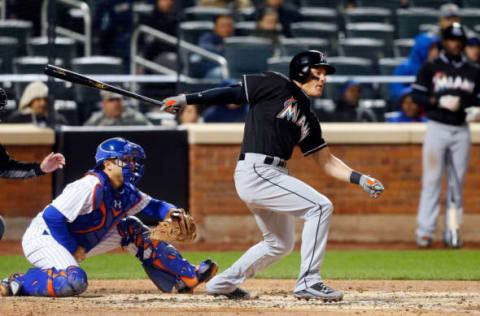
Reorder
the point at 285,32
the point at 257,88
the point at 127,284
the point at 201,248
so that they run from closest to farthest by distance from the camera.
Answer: the point at 257,88 → the point at 127,284 → the point at 201,248 → the point at 285,32

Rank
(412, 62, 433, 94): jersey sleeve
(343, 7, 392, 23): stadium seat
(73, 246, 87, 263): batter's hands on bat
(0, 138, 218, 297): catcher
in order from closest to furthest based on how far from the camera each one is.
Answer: (0, 138, 218, 297): catcher
(73, 246, 87, 263): batter's hands on bat
(412, 62, 433, 94): jersey sleeve
(343, 7, 392, 23): stadium seat

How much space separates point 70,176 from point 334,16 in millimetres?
3885

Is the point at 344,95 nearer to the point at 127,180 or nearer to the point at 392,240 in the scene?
the point at 392,240

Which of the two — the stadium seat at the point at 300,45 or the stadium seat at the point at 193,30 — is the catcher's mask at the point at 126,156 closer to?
the stadium seat at the point at 193,30

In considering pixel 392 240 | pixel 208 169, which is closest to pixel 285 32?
pixel 208 169

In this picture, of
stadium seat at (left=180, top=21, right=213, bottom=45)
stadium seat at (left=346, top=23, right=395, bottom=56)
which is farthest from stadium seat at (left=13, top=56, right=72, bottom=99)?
stadium seat at (left=346, top=23, right=395, bottom=56)

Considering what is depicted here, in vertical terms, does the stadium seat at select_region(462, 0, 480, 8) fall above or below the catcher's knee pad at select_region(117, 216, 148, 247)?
above

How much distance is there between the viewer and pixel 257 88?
19.4 feet

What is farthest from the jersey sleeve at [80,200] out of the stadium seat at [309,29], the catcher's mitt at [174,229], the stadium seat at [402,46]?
the stadium seat at [402,46]

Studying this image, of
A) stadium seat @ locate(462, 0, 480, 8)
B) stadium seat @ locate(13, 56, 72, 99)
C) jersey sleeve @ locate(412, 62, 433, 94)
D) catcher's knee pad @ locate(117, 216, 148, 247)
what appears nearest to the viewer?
catcher's knee pad @ locate(117, 216, 148, 247)

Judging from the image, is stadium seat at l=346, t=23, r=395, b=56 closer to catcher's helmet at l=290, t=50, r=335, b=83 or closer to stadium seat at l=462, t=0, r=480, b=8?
stadium seat at l=462, t=0, r=480, b=8

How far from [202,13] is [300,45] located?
1.23 meters

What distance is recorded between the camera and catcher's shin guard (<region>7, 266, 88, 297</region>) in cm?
585

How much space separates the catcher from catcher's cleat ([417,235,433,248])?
4061 mm
